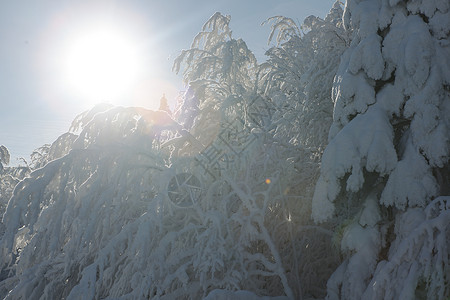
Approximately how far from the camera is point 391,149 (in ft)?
18.2

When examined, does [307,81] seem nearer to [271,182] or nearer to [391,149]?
[271,182]

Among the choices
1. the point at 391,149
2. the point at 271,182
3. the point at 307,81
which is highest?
the point at 307,81

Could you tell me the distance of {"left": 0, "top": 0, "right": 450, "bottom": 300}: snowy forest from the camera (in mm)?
5438

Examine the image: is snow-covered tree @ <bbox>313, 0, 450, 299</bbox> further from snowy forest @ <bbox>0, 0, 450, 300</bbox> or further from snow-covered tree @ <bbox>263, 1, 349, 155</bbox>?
snow-covered tree @ <bbox>263, 1, 349, 155</bbox>

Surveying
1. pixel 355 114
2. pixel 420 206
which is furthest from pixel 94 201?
pixel 420 206

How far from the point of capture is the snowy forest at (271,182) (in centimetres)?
544

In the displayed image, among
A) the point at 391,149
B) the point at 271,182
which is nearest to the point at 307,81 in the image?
the point at 271,182

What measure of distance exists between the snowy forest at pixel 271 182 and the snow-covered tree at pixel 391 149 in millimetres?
22

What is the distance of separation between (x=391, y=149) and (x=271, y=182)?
119 inches

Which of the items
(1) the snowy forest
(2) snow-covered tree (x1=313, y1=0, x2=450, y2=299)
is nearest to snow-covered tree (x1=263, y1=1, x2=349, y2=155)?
(1) the snowy forest

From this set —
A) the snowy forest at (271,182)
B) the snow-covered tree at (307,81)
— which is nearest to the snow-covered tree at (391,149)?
the snowy forest at (271,182)

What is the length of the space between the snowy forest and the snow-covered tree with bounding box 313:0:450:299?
2 cm

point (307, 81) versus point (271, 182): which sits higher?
point (307, 81)

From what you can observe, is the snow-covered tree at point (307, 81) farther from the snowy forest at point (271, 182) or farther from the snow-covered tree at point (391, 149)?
the snow-covered tree at point (391, 149)
